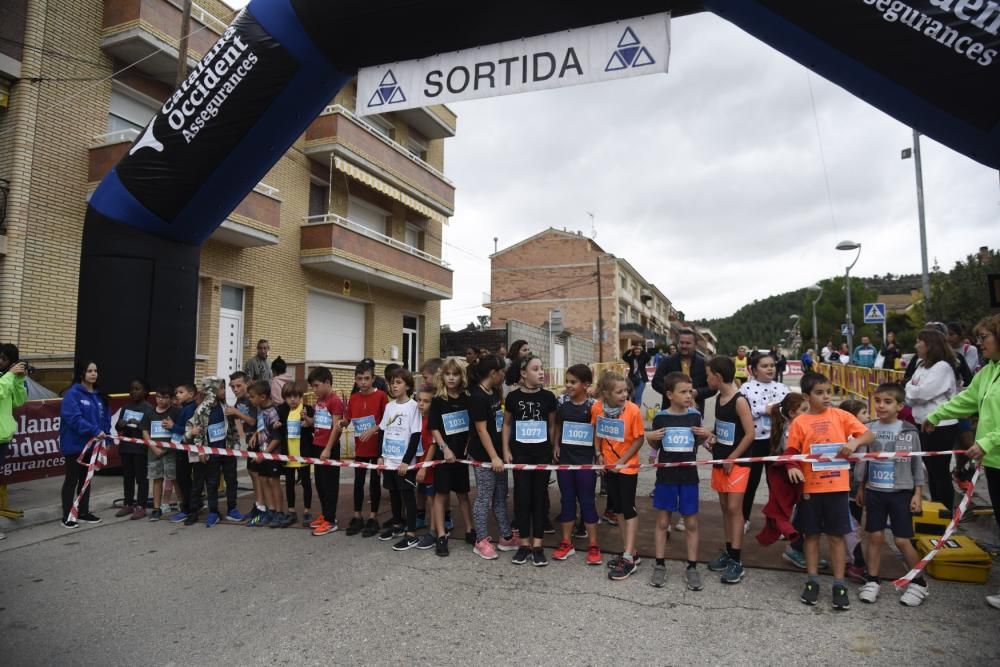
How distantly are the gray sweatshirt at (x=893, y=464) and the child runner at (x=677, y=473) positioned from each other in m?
1.18

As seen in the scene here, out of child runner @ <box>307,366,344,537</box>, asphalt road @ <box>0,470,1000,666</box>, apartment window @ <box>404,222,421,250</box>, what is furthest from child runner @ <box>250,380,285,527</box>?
apartment window @ <box>404,222,421,250</box>

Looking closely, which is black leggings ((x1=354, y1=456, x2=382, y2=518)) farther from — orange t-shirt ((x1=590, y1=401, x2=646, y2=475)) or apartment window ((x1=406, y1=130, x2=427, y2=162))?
apartment window ((x1=406, y1=130, x2=427, y2=162))

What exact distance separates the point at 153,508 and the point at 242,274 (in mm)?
8441

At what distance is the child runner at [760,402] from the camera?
5062 mm

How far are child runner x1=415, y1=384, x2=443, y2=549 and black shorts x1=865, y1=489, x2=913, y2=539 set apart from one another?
3476mm

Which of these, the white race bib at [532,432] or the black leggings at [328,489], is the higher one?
the white race bib at [532,432]

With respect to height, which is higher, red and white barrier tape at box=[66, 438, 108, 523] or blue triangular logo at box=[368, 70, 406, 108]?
blue triangular logo at box=[368, 70, 406, 108]

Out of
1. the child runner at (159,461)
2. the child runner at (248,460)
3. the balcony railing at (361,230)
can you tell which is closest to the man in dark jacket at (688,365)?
the child runner at (248,460)

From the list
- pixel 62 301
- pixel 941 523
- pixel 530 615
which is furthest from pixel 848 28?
pixel 62 301

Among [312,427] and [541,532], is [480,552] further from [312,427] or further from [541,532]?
[312,427]

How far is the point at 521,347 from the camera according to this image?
7461mm

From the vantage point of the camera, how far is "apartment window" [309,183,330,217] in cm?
1678

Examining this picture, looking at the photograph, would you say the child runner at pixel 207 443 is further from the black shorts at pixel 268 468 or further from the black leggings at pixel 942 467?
the black leggings at pixel 942 467

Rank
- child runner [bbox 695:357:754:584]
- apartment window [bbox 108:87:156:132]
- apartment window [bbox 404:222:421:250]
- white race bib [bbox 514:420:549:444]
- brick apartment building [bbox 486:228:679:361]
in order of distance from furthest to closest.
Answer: brick apartment building [bbox 486:228:679:361] < apartment window [bbox 404:222:421:250] < apartment window [bbox 108:87:156:132] < white race bib [bbox 514:420:549:444] < child runner [bbox 695:357:754:584]
